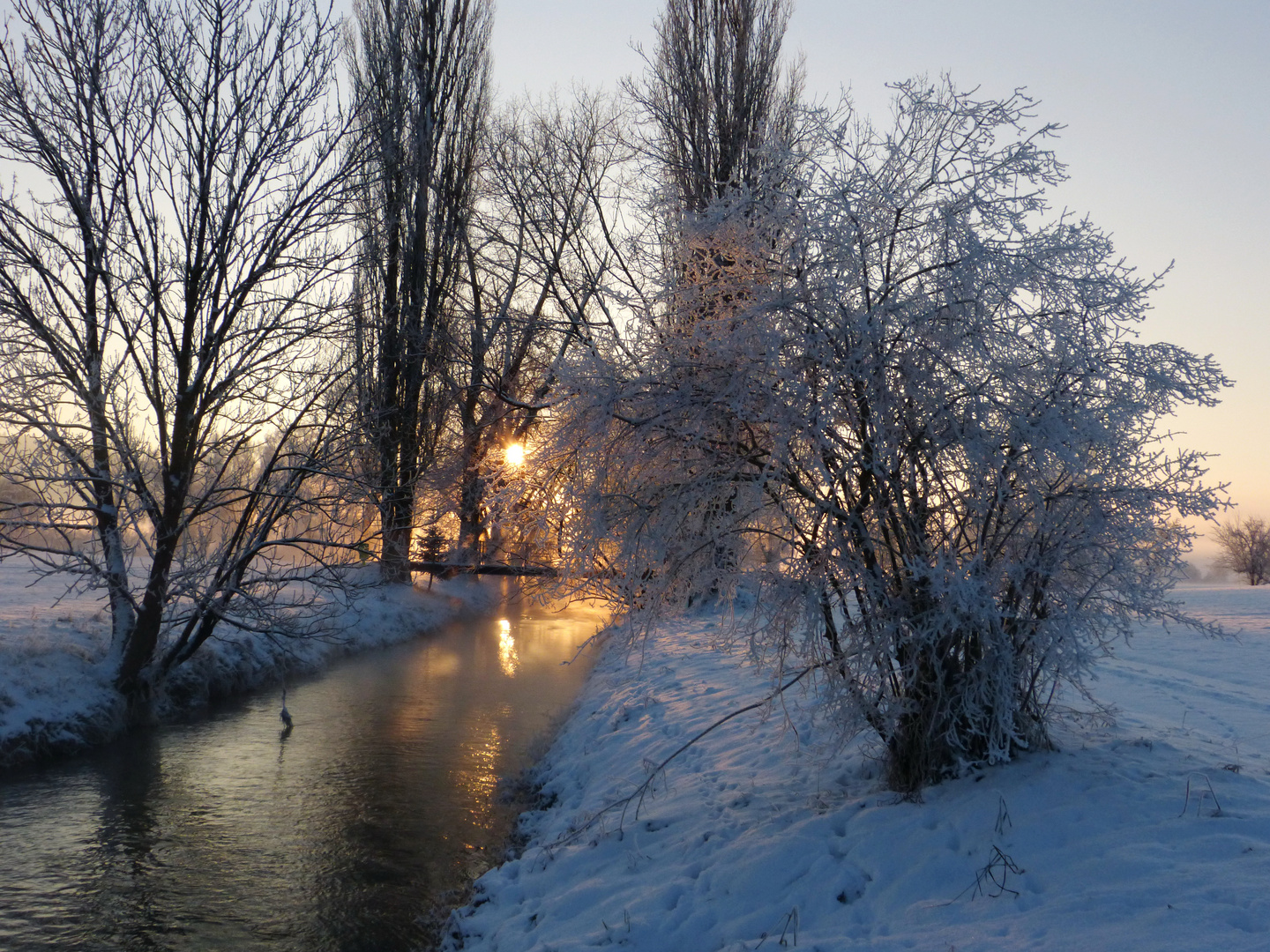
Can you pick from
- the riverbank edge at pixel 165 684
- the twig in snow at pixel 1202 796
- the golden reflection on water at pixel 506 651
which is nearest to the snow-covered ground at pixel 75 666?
the riverbank edge at pixel 165 684

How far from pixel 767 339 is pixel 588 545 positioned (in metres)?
1.98

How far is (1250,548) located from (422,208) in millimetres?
30054

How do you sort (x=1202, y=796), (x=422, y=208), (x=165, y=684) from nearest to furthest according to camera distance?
(x=1202, y=796)
(x=165, y=684)
(x=422, y=208)

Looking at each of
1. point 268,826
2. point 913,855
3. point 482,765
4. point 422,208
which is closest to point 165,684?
point 268,826

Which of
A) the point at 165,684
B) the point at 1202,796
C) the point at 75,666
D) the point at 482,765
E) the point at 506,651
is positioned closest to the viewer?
the point at 1202,796

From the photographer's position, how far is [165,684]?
10961mm

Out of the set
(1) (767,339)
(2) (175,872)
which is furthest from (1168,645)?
(2) (175,872)

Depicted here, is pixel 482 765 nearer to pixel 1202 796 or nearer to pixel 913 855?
pixel 913 855

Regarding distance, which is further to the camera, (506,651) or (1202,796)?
(506,651)

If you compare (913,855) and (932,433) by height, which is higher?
(932,433)

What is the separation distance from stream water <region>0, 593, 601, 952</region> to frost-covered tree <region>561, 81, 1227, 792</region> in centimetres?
344

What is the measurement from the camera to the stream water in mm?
5734

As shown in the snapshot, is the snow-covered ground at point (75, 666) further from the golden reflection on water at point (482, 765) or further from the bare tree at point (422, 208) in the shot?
the bare tree at point (422, 208)

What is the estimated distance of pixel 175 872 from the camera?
6.51 m
